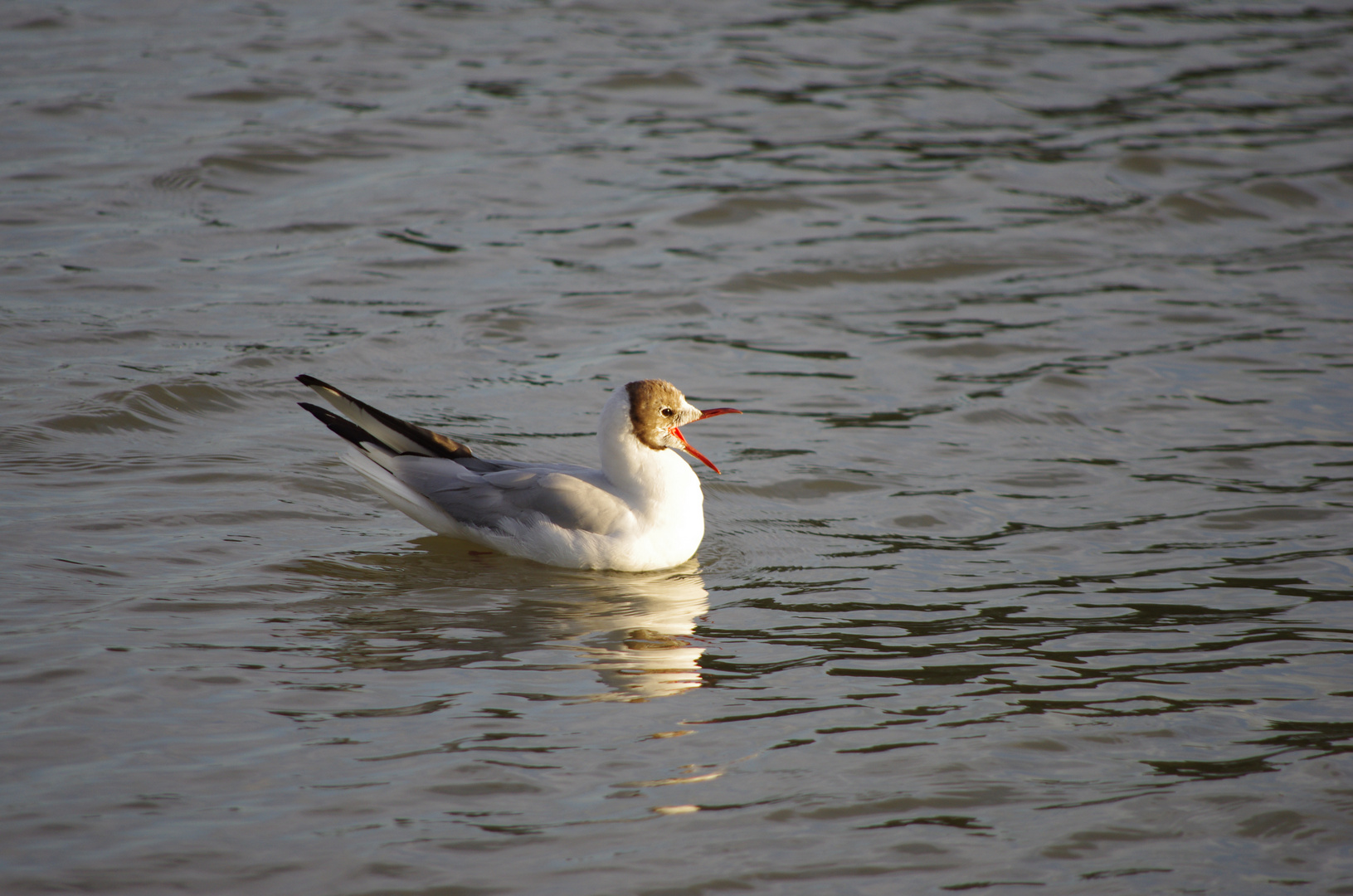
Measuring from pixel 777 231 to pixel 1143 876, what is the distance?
26.7ft

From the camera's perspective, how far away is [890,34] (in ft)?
55.1

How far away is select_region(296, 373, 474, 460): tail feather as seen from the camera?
630 cm

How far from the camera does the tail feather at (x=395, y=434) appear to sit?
6.30 m

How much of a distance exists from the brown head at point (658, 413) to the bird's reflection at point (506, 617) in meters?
0.63

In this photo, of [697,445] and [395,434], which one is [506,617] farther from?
[697,445]

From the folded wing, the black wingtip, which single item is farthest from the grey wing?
the black wingtip

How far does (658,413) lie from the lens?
635 cm

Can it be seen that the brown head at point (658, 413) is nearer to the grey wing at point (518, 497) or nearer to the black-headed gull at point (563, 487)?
the black-headed gull at point (563, 487)

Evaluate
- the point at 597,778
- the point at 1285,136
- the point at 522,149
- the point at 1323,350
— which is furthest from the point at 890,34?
the point at 597,778

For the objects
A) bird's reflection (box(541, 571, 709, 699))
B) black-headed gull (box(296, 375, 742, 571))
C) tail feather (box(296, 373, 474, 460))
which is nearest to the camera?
bird's reflection (box(541, 571, 709, 699))

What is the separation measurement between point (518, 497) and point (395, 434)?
2.30 feet

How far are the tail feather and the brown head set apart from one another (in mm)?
860

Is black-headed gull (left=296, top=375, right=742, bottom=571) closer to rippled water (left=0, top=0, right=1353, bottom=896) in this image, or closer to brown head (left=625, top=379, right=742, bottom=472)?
brown head (left=625, top=379, right=742, bottom=472)

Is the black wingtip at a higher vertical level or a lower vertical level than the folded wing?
higher
